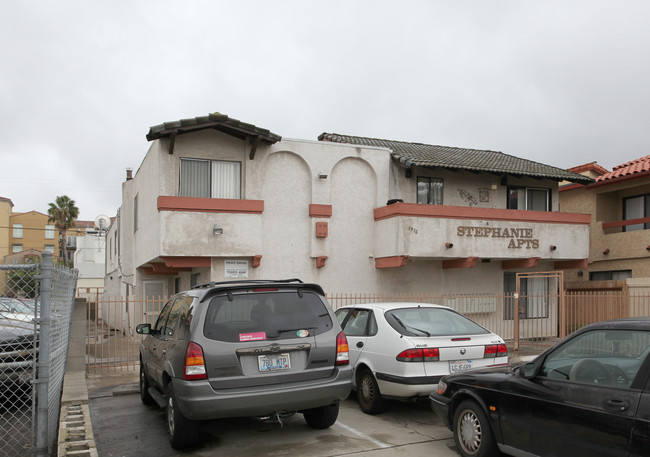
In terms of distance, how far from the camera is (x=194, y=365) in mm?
5648

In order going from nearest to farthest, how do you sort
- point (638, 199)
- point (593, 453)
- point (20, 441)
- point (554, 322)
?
point (593, 453) < point (20, 441) < point (554, 322) < point (638, 199)

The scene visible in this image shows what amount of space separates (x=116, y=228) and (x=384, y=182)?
14800 mm

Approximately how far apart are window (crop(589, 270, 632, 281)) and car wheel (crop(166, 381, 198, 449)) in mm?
18832

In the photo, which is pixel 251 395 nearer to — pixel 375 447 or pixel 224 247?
pixel 375 447

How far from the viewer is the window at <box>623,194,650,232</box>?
2080 cm

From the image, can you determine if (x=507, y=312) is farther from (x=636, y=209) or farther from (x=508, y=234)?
(x=636, y=209)

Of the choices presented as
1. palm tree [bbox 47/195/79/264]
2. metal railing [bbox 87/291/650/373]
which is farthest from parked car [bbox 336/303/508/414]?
palm tree [bbox 47/195/79/264]

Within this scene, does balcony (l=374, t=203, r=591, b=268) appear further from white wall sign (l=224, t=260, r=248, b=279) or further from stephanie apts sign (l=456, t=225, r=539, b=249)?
white wall sign (l=224, t=260, r=248, b=279)

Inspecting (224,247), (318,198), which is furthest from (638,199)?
(224,247)

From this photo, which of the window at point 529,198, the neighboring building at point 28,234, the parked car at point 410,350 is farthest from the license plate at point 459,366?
the neighboring building at point 28,234

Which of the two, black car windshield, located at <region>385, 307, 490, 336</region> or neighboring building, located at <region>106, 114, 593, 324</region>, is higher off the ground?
neighboring building, located at <region>106, 114, 593, 324</region>

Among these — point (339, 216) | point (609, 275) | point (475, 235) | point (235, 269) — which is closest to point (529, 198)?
point (475, 235)

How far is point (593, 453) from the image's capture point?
4387 millimetres

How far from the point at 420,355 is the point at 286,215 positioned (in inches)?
391
